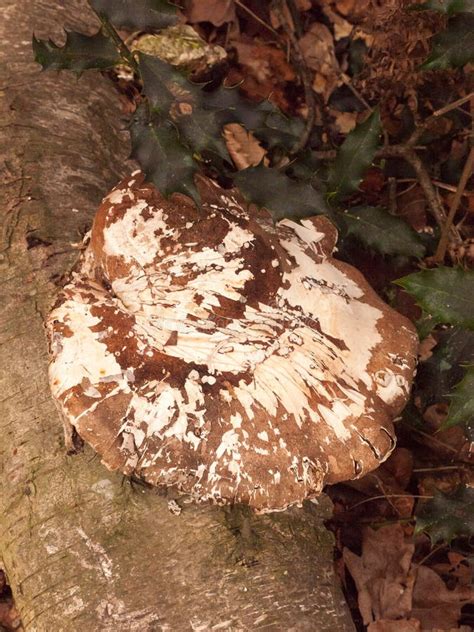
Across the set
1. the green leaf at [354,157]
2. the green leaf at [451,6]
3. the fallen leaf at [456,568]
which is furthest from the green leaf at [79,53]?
the fallen leaf at [456,568]

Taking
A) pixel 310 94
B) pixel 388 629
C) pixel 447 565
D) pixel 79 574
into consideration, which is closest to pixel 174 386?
pixel 79 574

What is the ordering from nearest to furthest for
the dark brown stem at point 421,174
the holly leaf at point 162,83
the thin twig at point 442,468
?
the holly leaf at point 162,83 < the thin twig at point 442,468 < the dark brown stem at point 421,174

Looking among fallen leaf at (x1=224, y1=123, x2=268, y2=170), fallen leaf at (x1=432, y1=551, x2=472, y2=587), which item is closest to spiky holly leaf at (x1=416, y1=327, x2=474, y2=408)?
fallen leaf at (x1=432, y1=551, x2=472, y2=587)

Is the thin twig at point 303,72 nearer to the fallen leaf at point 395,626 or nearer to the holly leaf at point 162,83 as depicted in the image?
the holly leaf at point 162,83

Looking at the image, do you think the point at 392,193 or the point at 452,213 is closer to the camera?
the point at 452,213

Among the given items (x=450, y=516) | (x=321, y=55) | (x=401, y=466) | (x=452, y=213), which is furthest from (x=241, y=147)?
(x=450, y=516)

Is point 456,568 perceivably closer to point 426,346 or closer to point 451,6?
point 426,346

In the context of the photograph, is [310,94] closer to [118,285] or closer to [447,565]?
[118,285]
